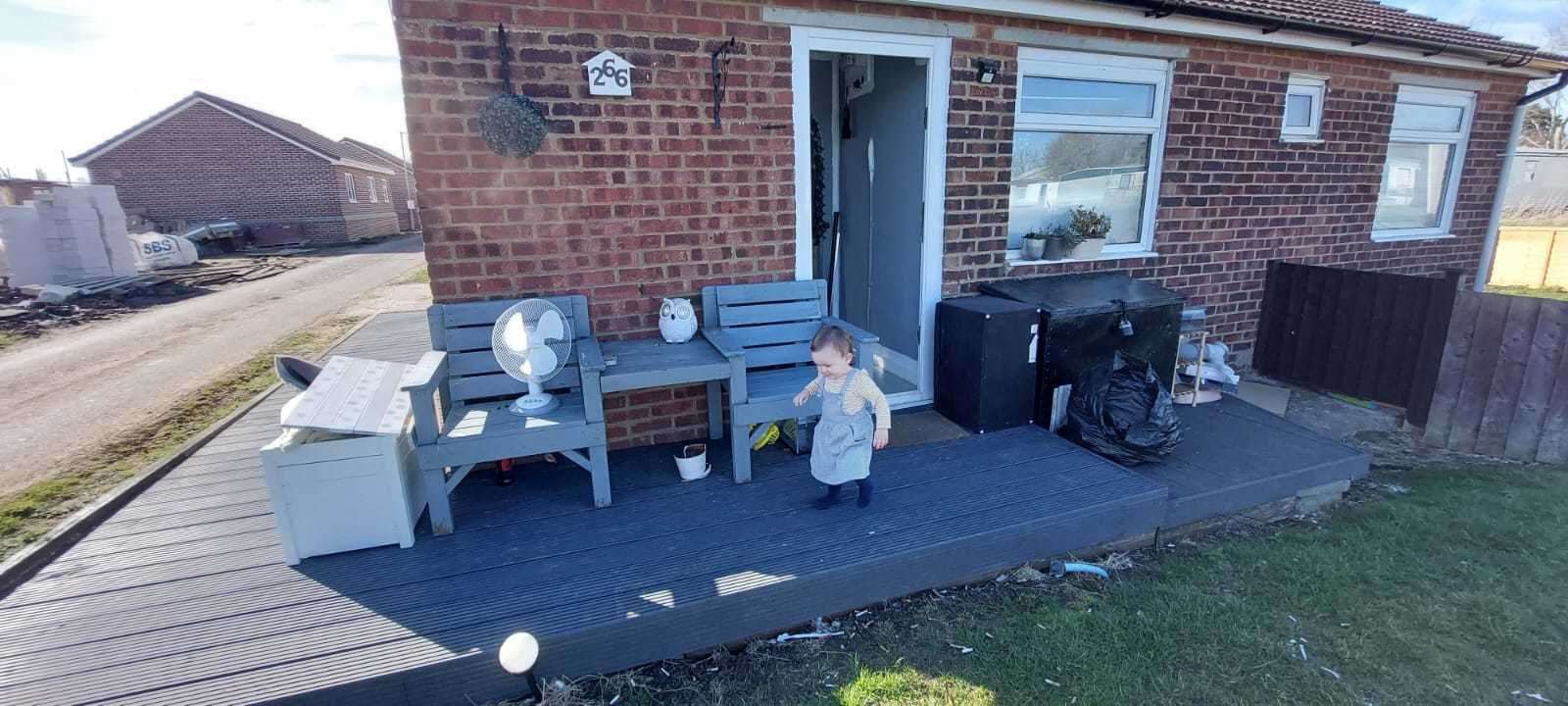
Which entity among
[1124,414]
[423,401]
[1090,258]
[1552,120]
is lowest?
[1124,414]

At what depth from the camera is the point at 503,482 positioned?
3.29 m

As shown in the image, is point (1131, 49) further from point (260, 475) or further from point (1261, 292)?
point (260, 475)

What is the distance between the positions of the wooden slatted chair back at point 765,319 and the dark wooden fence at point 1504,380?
4.42 metres

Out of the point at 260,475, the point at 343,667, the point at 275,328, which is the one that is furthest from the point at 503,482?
the point at 275,328

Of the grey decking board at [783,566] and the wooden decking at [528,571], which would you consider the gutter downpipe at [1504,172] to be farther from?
the grey decking board at [783,566]

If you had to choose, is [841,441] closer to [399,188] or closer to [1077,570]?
[1077,570]

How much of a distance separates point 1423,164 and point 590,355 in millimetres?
7948

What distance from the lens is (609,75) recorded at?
3.29 m

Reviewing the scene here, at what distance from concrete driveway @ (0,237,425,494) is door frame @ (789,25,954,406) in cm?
500

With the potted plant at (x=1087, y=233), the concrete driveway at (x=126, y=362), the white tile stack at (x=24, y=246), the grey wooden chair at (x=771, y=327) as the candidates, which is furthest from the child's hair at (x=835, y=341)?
the white tile stack at (x=24, y=246)

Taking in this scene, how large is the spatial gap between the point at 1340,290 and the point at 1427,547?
2600 millimetres

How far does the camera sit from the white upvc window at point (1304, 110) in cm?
516

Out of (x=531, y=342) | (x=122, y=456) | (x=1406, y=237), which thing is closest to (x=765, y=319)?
(x=531, y=342)

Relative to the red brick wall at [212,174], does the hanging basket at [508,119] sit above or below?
below
